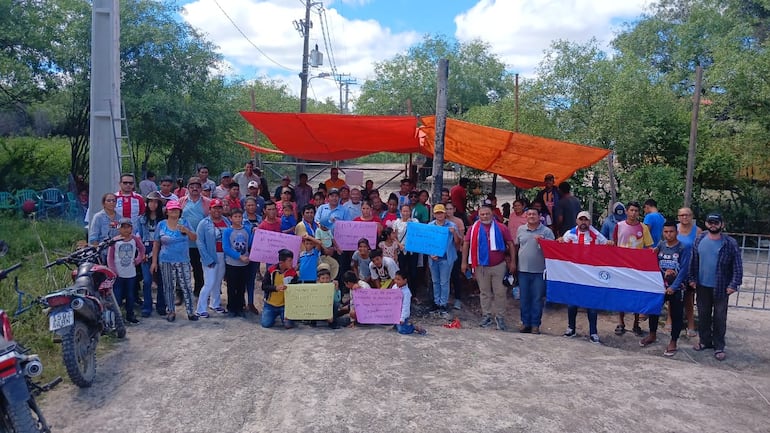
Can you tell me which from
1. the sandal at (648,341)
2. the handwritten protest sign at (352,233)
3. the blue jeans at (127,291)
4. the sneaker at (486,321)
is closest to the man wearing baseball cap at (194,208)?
the blue jeans at (127,291)

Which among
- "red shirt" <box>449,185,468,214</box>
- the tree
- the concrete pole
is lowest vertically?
"red shirt" <box>449,185,468,214</box>

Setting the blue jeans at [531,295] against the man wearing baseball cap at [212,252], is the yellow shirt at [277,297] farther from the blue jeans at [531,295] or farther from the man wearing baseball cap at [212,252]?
the blue jeans at [531,295]

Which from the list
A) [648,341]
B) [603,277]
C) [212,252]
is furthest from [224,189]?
[648,341]

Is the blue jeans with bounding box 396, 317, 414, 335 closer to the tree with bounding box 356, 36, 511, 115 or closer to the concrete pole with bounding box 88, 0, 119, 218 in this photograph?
the concrete pole with bounding box 88, 0, 119, 218

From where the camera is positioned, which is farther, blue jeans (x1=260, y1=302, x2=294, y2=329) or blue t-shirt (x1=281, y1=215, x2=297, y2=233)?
blue t-shirt (x1=281, y1=215, x2=297, y2=233)

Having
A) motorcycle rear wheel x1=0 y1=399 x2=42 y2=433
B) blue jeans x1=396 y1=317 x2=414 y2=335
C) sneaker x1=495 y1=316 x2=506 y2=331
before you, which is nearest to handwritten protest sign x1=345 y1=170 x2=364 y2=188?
sneaker x1=495 y1=316 x2=506 y2=331

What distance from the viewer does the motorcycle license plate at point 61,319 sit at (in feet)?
17.2

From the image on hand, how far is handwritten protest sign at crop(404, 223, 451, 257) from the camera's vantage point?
836 centimetres

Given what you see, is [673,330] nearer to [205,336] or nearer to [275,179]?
[205,336]

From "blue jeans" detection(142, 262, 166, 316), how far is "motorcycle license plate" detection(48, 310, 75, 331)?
7.34ft

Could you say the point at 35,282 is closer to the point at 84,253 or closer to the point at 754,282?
the point at 84,253

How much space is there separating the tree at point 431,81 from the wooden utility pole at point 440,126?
68.2ft

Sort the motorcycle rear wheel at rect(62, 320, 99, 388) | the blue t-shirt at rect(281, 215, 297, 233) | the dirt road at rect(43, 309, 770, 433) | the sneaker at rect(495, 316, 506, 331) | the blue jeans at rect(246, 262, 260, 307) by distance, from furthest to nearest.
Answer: the blue t-shirt at rect(281, 215, 297, 233)
the sneaker at rect(495, 316, 506, 331)
the blue jeans at rect(246, 262, 260, 307)
the motorcycle rear wheel at rect(62, 320, 99, 388)
the dirt road at rect(43, 309, 770, 433)

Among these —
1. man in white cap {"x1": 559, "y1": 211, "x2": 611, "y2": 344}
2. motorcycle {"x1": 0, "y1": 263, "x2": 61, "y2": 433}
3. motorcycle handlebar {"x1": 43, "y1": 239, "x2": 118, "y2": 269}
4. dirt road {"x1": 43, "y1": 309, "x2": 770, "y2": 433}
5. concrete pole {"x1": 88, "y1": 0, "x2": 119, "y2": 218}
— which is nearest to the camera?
motorcycle {"x1": 0, "y1": 263, "x2": 61, "y2": 433}
